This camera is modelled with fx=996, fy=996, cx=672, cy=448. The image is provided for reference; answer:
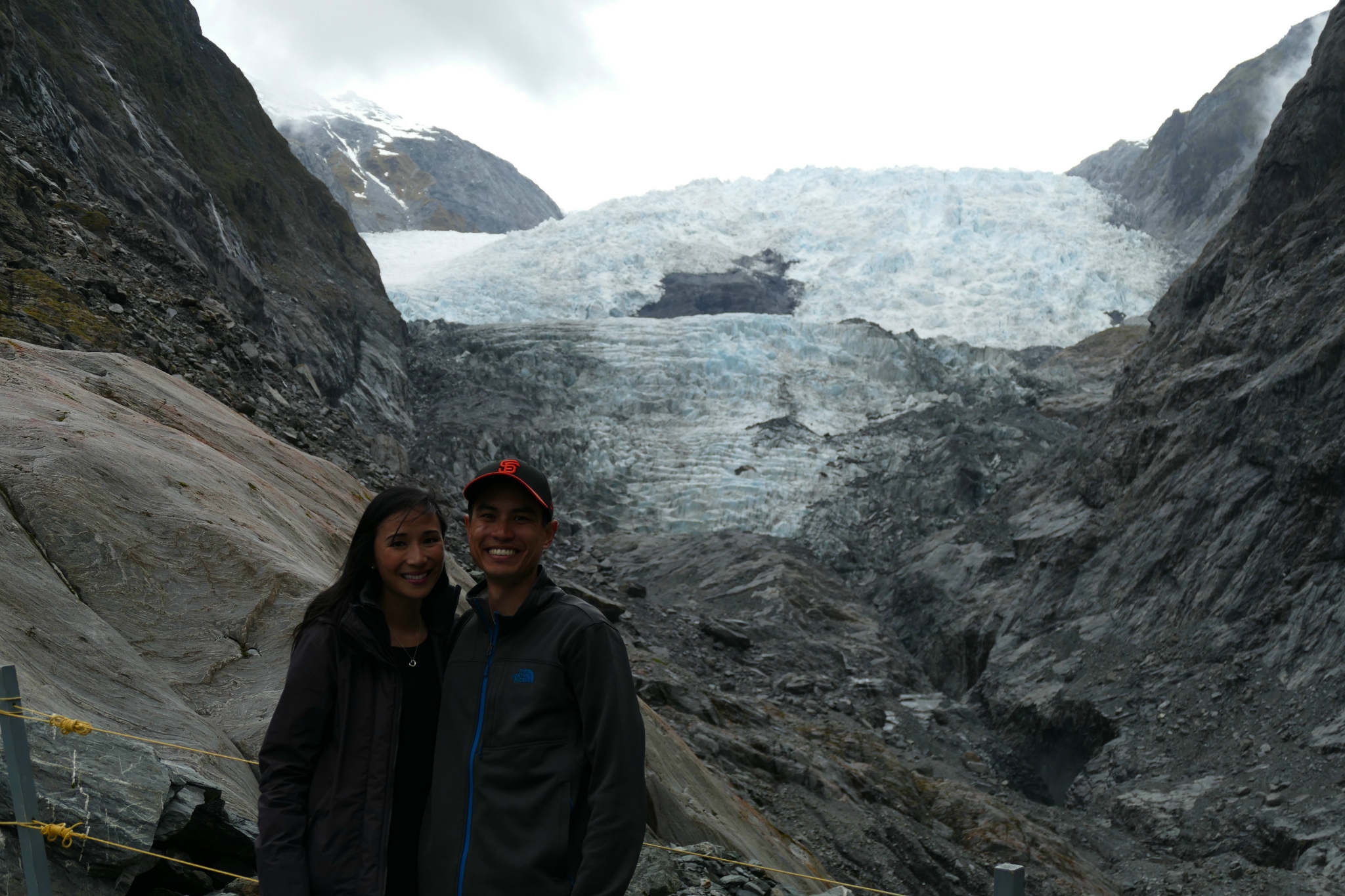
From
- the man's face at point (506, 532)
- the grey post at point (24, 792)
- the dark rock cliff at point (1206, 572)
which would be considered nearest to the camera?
the man's face at point (506, 532)

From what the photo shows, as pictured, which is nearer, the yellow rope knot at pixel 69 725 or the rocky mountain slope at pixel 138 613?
the yellow rope knot at pixel 69 725

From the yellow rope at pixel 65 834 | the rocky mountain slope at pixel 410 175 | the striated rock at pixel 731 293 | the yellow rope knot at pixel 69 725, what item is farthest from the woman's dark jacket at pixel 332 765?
the rocky mountain slope at pixel 410 175

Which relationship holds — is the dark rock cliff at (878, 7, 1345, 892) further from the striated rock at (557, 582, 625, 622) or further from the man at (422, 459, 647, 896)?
the man at (422, 459, 647, 896)

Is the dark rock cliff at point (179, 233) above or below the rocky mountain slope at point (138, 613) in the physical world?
above

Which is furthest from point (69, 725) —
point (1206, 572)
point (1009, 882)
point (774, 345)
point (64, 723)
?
point (774, 345)

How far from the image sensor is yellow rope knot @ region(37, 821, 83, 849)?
267 cm

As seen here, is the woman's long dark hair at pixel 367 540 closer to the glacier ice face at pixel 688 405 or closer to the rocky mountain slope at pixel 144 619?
the rocky mountain slope at pixel 144 619

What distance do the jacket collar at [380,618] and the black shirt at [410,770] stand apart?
6 cm

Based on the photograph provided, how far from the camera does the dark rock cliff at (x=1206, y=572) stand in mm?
12766

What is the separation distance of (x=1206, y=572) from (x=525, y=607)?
647 inches

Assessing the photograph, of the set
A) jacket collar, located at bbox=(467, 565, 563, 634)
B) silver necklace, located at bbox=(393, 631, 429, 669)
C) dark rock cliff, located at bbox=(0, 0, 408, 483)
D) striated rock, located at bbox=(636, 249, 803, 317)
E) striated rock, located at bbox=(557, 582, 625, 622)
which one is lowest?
striated rock, located at bbox=(557, 582, 625, 622)

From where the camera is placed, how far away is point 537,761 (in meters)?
2.29

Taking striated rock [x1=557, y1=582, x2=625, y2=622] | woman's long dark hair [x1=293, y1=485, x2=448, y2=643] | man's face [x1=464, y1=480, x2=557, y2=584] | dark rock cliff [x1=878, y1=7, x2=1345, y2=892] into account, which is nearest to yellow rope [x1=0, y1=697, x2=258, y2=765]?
woman's long dark hair [x1=293, y1=485, x2=448, y2=643]

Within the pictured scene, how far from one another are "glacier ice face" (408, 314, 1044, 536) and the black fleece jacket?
24550 millimetres
